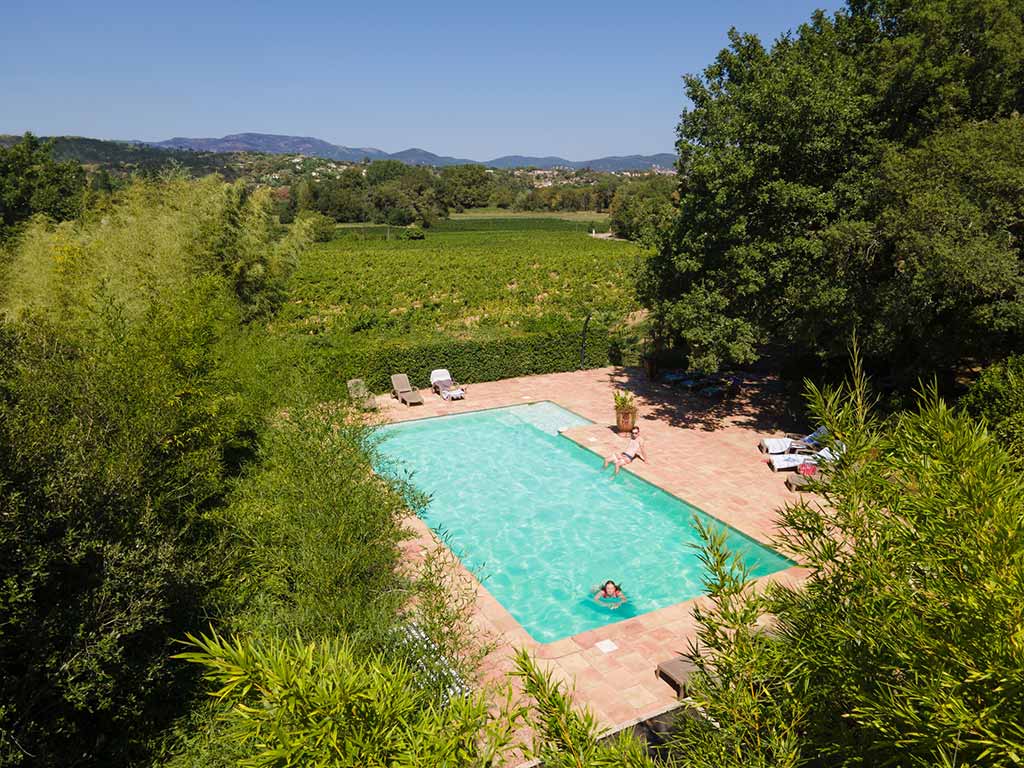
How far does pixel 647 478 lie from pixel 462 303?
26.7m

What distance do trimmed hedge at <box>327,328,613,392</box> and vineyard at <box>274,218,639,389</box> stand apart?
0.04 metres

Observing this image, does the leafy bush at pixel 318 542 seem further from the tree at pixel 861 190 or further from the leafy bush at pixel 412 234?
the leafy bush at pixel 412 234

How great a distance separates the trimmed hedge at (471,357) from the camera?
2111cm

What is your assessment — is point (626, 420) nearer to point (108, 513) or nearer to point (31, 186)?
point (108, 513)

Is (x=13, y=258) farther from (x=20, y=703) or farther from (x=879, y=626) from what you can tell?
(x=879, y=626)

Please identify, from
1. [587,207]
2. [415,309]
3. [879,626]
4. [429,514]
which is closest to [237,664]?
[879,626]

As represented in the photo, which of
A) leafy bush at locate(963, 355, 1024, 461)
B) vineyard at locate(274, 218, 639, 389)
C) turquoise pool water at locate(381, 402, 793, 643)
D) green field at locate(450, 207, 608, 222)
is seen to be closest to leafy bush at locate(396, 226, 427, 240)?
vineyard at locate(274, 218, 639, 389)

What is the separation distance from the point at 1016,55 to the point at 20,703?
73.0 feet

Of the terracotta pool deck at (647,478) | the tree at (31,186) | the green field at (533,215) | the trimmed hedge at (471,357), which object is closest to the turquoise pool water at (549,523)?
the terracotta pool deck at (647,478)

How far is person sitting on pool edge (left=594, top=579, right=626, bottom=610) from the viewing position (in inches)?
425

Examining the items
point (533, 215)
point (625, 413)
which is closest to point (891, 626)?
point (625, 413)

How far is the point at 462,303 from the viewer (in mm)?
39688

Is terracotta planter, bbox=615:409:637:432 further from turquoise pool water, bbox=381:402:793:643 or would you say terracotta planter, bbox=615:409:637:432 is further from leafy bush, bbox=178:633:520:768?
leafy bush, bbox=178:633:520:768

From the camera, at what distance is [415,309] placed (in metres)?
38.4
